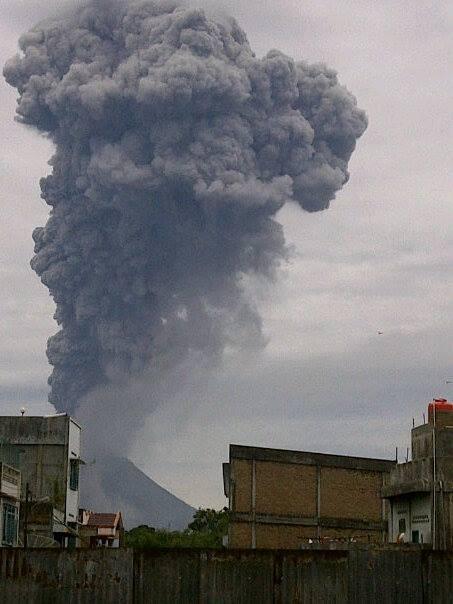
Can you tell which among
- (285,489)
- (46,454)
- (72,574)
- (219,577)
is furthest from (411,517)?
→ (46,454)

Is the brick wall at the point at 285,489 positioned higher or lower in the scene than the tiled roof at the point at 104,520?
higher

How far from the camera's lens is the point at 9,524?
38469 mm

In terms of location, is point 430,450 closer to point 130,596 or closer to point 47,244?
point 130,596

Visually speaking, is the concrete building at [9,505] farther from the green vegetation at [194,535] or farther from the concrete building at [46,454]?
the green vegetation at [194,535]

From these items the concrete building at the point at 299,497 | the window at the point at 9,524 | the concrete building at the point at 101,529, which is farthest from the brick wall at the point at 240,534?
the window at the point at 9,524

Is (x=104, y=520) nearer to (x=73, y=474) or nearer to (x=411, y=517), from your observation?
(x=73, y=474)

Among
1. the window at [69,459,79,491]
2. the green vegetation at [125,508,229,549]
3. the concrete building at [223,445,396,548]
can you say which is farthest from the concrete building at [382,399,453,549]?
the green vegetation at [125,508,229,549]

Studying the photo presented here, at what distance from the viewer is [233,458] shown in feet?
171

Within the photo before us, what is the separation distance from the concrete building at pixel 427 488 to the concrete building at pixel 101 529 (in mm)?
24083

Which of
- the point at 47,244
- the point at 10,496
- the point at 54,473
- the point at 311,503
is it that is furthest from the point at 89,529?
the point at 47,244

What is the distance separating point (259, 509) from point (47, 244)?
39.1m

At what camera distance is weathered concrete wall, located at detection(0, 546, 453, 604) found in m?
17.2

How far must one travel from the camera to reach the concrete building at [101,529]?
192 feet

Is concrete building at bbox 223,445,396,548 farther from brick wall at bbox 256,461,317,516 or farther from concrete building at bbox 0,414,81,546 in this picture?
concrete building at bbox 0,414,81,546
